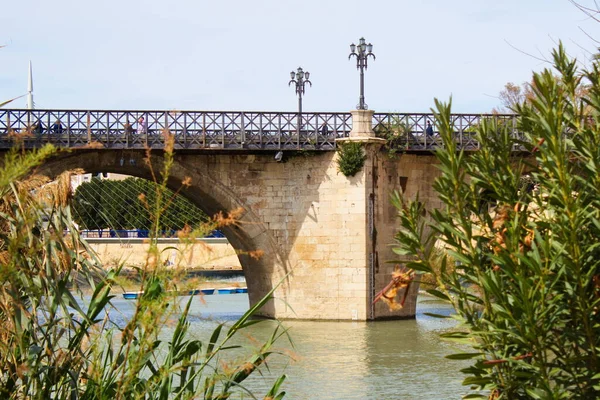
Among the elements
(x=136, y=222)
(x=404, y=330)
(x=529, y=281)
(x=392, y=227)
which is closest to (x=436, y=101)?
(x=529, y=281)

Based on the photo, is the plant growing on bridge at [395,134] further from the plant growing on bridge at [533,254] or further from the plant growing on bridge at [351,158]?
the plant growing on bridge at [533,254]

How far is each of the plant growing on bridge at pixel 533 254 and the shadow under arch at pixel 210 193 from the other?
18.8 m

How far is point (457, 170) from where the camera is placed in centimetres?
534

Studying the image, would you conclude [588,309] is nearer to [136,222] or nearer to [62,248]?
[62,248]

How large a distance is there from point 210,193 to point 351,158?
3.42m

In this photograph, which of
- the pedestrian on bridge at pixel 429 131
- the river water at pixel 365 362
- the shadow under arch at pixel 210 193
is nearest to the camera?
the river water at pixel 365 362

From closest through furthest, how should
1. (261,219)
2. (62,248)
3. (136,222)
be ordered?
1. (62,248)
2. (261,219)
3. (136,222)

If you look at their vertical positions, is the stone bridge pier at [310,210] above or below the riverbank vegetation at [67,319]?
above

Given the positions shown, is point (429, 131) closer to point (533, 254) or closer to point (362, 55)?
point (362, 55)

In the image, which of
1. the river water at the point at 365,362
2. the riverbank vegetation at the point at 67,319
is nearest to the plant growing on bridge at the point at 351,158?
the river water at the point at 365,362

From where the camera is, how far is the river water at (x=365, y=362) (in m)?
15.9

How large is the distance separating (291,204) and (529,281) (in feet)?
67.4

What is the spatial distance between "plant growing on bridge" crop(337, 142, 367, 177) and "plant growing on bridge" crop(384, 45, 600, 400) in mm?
19094

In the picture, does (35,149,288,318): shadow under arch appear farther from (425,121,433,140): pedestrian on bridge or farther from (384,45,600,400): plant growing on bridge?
(384,45,600,400): plant growing on bridge
